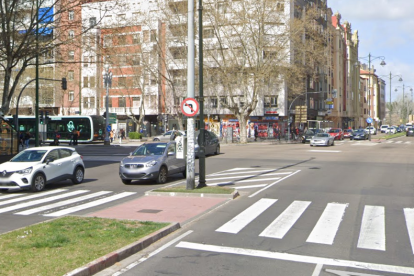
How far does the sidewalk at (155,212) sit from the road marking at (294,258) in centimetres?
105

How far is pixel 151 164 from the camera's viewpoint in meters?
18.1

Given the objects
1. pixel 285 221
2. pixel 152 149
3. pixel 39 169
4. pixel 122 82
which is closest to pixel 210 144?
pixel 152 149

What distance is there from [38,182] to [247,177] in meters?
8.48

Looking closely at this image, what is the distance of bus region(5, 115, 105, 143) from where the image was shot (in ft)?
178

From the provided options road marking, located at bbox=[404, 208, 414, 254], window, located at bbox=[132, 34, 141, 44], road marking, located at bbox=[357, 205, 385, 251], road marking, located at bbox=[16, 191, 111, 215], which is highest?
window, located at bbox=[132, 34, 141, 44]

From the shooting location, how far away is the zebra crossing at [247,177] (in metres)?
18.1

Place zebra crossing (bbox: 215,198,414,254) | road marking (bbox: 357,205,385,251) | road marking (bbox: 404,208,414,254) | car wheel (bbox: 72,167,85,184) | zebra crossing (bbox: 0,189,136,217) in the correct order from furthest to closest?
1. car wheel (bbox: 72,167,85,184)
2. zebra crossing (bbox: 0,189,136,217)
3. road marking (bbox: 404,208,414,254)
4. zebra crossing (bbox: 215,198,414,254)
5. road marking (bbox: 357,205,385,251)

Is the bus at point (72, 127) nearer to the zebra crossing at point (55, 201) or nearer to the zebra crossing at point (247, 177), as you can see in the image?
the zebra crossing at point (247, 177)

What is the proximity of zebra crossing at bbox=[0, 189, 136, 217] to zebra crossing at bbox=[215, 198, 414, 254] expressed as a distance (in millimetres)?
4723

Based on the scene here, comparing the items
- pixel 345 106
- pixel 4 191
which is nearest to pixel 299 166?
pixel 4 191

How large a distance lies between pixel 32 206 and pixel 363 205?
9.50 meters

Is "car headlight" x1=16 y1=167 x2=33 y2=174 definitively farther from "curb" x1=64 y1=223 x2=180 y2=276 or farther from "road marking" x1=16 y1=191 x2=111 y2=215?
"curb" x1=64 y1=223 x2=180 y2=276

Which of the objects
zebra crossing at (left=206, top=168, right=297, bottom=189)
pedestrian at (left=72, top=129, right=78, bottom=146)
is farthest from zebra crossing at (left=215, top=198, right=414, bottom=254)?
pedestrian at (left=72, top=129, right=78, bottom=146)

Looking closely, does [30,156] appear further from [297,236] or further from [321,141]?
[321,141]
